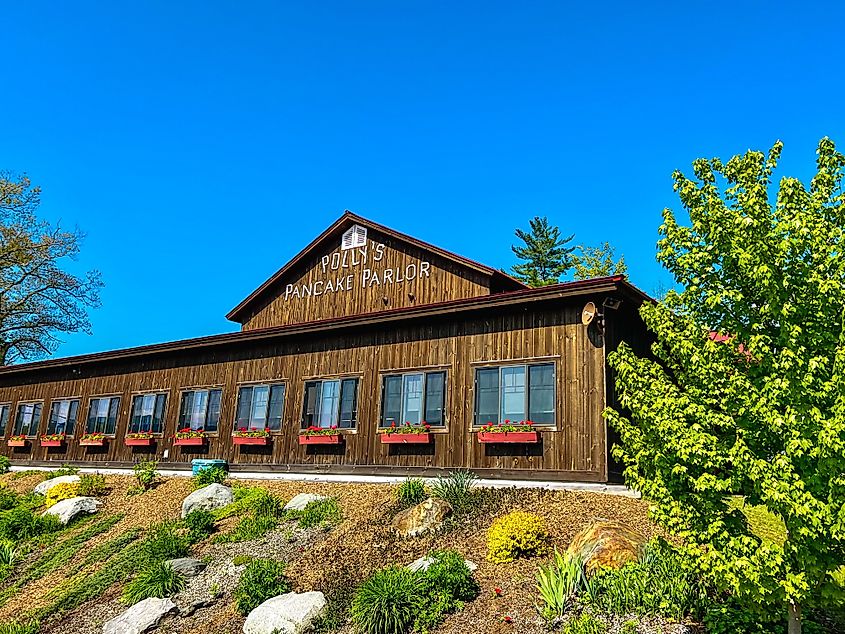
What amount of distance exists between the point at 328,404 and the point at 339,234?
22.4 feet

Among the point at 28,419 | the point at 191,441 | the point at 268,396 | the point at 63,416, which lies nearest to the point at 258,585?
the point at 268,396

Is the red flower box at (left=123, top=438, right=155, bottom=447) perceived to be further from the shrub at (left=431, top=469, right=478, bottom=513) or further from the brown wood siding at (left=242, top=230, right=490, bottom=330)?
the shrub at (left=431, top=469, right=478, bottom=513)

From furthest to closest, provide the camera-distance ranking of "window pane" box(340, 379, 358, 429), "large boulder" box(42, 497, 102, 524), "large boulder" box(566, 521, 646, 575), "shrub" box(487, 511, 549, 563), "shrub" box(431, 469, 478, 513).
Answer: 1. "window pane" box(340, 379, 358, 429)
2. "large boulder" box(42, 497, 102, 524)
3. "shrub" box(431, 469, 478, 513)
4. "shrub" box(487, 511, 549, 563)
5. "large boulder" box(566, 521, 646, 575)

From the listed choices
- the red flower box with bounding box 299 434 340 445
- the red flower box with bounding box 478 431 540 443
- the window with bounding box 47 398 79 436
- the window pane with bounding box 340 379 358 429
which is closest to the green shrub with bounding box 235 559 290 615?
the red flower box with bounding box 478 431 540 443

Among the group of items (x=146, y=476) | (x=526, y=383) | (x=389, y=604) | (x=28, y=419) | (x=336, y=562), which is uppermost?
(x=526, y=383)

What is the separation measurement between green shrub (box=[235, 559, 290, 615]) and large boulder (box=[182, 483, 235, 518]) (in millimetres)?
5171

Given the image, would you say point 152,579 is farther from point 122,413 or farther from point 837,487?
point 122,413

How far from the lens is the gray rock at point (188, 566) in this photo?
12.6 m

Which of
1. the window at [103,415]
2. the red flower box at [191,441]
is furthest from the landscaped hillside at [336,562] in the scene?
the window at [103,415]

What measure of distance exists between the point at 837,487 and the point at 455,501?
8.22 metres

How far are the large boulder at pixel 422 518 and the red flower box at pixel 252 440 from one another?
310 inches

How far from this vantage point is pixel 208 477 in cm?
1944

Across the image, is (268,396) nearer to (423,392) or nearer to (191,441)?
(191,441)

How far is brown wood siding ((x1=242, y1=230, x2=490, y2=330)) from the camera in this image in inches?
816
